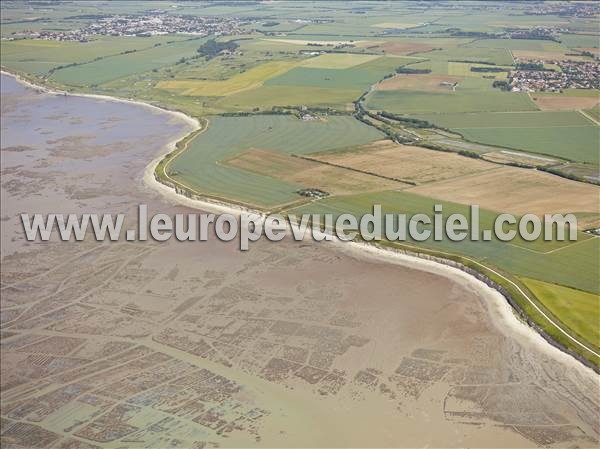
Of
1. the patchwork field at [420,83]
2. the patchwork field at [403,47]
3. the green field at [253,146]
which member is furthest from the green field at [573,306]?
the patchwork field at [403,47]

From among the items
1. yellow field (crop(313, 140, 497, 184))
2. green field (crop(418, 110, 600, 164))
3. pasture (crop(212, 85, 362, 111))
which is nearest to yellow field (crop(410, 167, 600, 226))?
yellow field (crop(313, 140, 497, 184))

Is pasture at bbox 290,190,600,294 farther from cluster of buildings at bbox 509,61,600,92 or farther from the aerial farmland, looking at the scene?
cluster of buildings at bbox 509,61,600,92

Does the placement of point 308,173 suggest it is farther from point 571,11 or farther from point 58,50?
point 571,11

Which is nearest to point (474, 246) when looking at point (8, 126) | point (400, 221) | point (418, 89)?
point (400, 221)

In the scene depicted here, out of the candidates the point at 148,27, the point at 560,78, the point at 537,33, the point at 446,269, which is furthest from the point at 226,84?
the point at 148,27

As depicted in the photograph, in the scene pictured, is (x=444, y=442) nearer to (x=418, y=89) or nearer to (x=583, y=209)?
(x=583, y=209)

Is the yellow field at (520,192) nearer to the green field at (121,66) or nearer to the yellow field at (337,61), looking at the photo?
the yellow field at (337,61)

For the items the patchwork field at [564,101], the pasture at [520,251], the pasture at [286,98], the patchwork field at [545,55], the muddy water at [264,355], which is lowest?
the muddy water at [264,355]
